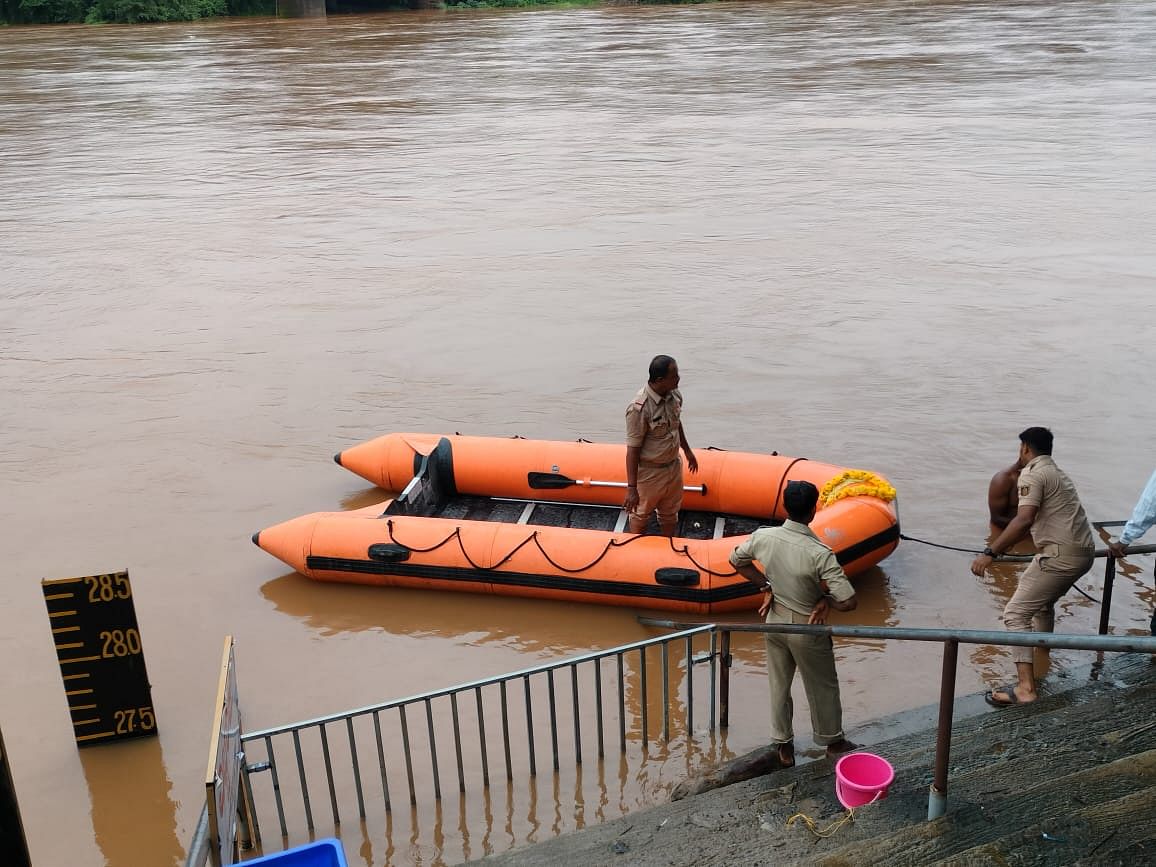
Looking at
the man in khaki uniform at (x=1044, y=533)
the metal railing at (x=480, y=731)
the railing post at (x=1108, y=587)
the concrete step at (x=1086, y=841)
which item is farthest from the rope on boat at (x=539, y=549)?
the concrete step at (x=1086, y=841)

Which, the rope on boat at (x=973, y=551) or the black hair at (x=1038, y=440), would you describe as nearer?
the black hair at (x=1038, y=440)

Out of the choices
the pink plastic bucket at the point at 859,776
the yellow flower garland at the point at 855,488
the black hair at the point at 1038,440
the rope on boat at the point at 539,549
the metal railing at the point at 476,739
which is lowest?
the metal railing at the point at 476,739

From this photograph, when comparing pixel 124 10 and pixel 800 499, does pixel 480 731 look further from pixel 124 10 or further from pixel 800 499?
pixel 124 10

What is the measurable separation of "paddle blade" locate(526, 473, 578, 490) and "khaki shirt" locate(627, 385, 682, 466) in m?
1.26

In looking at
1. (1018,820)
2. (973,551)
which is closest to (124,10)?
(973,551)

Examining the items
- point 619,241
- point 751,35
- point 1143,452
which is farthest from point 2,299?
point 751,35

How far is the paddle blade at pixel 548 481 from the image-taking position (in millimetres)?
8523

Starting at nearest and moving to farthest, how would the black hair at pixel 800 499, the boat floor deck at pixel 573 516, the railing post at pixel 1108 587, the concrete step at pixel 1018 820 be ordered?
the concrete step at pixel 1018 820 < the black hair at pixel 800 499 < the railing post at pixel 1108 587 < the boat floor deck at pixel 573 516

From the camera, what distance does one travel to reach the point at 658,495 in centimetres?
754

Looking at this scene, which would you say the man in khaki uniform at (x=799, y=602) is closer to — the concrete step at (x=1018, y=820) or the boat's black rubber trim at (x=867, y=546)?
the concrete step at (x=1018, y=820)

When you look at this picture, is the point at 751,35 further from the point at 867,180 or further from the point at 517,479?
the point at 517,479

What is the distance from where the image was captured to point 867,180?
19.3 metres

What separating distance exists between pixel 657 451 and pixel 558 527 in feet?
3.97

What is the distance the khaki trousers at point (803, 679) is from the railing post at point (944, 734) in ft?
3.69
